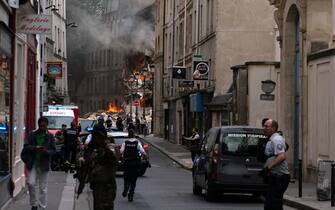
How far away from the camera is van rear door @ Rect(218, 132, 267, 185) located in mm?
17688

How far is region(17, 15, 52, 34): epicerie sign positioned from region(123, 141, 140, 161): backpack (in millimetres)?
3301

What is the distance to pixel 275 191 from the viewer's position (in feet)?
40.5

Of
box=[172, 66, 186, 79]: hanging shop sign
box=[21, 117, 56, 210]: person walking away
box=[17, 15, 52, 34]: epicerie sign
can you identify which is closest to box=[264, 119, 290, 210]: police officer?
box=[21, 117, 56, 210]: person walking away

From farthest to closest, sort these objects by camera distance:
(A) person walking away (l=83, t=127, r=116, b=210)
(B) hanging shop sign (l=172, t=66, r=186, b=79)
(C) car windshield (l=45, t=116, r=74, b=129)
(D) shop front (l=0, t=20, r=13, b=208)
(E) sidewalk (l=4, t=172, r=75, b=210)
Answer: (B) hanging shop sign (l=172, t=66, r=186, b=79) → (C) car windshield (l=45, t=116, r=74, b=129) → (E) sidewalk (l=4, t=172, r=75, b=210) → (D) shop front (l=0, t=20, r=13, b=208) → (A) person walking away (l=83, t=127, r=116, b=210)

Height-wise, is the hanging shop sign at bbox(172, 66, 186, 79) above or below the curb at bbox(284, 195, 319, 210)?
above

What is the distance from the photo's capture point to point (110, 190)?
11.1 metres

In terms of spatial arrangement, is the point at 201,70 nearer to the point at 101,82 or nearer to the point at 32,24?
the point at 32,24

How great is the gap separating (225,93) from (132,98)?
4110cm

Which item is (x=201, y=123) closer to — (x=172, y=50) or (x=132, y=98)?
(x=172, y=50)

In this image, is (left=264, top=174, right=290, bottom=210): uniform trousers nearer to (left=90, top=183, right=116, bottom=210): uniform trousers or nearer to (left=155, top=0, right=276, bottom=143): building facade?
(left=90, top=183, right=116, bottom=210): uniform trousers

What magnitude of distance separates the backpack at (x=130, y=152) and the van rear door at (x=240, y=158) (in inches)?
73.8

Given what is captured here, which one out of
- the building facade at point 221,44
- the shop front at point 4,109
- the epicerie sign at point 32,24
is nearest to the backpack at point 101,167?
the shop front at point 4,109

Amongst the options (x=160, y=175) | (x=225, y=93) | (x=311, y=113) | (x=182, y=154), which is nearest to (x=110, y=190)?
(x=311, y=113)

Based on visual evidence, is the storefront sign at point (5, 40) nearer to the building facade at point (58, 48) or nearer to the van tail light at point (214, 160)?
the van tail light at point (214, 160)
